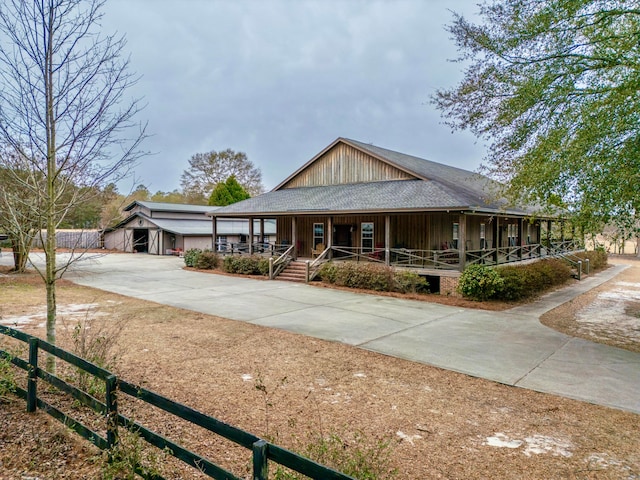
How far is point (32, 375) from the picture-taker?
4.30 metres

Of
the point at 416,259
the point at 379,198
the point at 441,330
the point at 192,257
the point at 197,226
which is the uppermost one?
the point at 379,198

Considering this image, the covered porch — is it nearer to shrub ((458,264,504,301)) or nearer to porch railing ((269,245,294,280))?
porch railing ((269,245,294,280))

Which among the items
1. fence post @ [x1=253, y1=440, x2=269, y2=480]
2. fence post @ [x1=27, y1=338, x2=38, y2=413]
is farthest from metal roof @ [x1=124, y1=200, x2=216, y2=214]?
fence post @ [x1=253, y1=440, x2=269, y2=480]

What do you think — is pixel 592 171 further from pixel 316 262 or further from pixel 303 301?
pixel 316 262

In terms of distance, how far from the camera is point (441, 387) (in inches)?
234

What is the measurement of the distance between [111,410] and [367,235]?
1720 centimetres

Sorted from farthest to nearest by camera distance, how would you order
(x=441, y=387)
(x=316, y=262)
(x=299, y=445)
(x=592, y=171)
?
(x=316, y=262)
(x=592, y=171)
(x=441, y=387)
(x=299, y=445)

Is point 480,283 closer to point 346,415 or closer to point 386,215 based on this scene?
point 386,215

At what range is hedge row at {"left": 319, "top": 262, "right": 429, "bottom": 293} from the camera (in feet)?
50.1

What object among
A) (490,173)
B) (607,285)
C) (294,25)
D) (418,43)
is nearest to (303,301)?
(490,173)

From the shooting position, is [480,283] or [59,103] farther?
[480,283]

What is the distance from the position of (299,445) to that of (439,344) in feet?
16.8

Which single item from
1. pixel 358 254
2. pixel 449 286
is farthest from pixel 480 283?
pixel 358 254

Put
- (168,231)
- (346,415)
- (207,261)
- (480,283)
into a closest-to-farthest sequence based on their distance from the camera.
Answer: (346,415) < (480,283) < (207,261) < (168,231)
